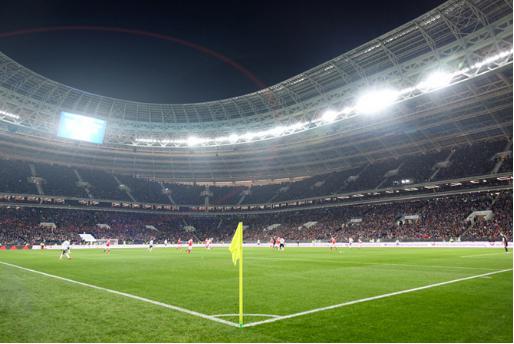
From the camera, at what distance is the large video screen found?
49562mm

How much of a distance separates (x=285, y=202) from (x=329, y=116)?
3019cm

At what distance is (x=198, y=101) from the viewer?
5772cm

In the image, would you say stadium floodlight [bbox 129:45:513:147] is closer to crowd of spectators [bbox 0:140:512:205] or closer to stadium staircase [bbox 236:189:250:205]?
crowd of spectators [bbox 0:140:512:205]

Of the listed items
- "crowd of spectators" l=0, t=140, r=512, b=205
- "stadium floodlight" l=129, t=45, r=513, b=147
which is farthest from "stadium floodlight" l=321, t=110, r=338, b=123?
"crowd of spectators" l=0, t=140, r=512, b=205

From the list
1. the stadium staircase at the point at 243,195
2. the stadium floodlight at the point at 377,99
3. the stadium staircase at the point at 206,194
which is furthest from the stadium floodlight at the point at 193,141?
the stadium floodlight at the point at 377,99

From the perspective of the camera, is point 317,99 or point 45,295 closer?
point 45,295

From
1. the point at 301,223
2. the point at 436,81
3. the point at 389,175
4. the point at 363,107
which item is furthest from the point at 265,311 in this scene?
the point at 301,223

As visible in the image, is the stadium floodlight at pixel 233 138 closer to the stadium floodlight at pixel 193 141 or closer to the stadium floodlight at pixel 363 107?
the stadium floodlight at pixel 363 107

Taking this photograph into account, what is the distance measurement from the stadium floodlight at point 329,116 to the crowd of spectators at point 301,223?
57.3ft

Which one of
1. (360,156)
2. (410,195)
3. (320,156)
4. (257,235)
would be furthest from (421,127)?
(257,235)

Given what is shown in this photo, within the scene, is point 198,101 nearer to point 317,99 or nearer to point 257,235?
point 317,99

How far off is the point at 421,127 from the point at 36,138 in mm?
62800

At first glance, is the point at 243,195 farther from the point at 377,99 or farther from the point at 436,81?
the point at 436,81

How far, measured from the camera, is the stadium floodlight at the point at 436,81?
34.4m
